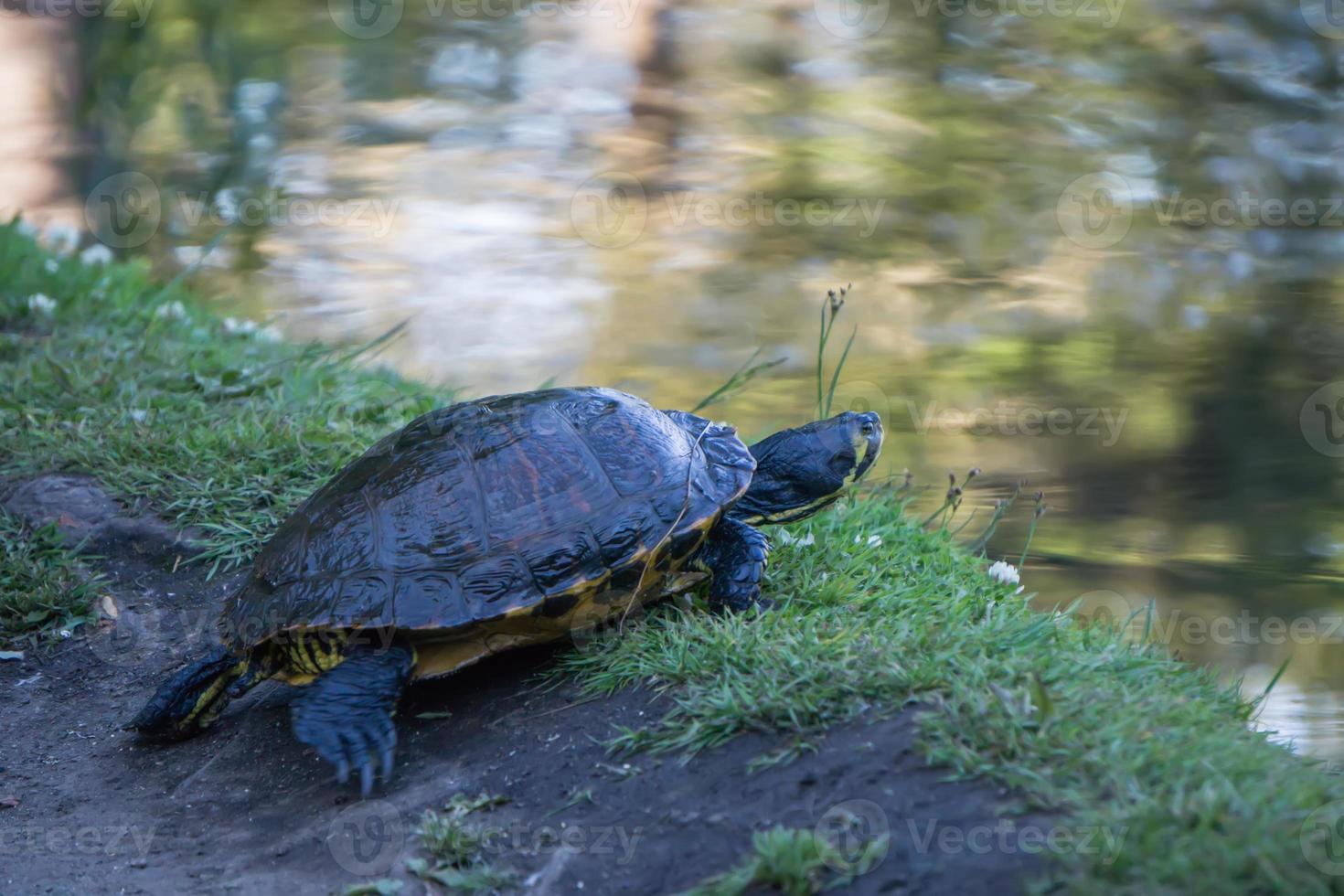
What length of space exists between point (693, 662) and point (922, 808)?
2.83 feet

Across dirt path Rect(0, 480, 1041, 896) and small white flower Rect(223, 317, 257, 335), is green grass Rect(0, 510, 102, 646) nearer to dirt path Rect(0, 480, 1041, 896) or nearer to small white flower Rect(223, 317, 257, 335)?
dirt path Rect(0, 480, 1041, 896)

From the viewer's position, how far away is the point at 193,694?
11.0 ft

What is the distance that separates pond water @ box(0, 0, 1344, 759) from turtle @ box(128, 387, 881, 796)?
98.7 inches

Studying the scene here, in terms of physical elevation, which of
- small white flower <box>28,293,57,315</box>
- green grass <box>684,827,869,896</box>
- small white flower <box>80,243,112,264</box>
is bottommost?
green grass <box>684,827,869,896</box>

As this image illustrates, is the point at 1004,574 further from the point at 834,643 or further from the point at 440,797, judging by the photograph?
the point at 440,797

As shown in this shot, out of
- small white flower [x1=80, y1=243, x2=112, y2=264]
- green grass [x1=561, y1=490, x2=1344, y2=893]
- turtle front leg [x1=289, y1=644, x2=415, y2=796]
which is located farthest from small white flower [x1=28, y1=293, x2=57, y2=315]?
green grass [x1=561, y1=490, x2=1344, y2=893]

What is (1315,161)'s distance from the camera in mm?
10484

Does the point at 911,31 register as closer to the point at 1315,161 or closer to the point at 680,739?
the point at 1315,161

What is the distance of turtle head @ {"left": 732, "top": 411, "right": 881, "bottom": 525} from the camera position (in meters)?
3.79

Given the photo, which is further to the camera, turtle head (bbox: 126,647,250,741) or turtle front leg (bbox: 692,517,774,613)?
turtle front leg (bbox: 692,517,774,613)

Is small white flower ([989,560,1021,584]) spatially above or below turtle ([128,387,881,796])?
below

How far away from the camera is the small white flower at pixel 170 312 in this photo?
583 cm

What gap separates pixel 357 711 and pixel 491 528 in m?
0.63

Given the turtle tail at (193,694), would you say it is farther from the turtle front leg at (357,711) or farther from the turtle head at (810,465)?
the turtle head at (810,465)
